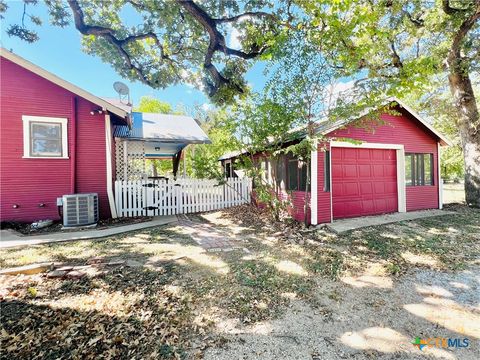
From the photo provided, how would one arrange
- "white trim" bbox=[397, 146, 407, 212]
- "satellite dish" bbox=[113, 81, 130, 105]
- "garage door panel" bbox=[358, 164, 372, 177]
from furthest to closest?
"satellite dish" bbox=[113, 81, 130, 105], "white trim" bbox=[397, 146, 407, 212], "garage door panel" bbox=[358, 164, 372, 177]

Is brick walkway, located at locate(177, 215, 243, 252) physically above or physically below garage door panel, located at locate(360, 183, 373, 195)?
below

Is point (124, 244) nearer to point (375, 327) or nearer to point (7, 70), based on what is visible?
point (375, 327)

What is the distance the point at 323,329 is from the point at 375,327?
23.9 inches

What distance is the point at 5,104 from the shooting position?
6984 millimetres

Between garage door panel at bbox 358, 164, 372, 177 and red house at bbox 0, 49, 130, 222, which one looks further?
garage door panel at bbox 358, 164, 372, 177

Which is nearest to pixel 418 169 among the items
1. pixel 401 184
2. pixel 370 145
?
pixel 401 184

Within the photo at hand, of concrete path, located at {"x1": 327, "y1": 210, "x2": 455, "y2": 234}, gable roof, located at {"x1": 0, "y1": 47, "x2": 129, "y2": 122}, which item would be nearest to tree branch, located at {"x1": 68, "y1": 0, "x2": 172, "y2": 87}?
gable roof, located at {"x1": 0, "y1": 47, "x2": 129, "y2": 122}

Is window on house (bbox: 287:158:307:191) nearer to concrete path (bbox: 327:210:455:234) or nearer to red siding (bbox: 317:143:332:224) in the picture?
red siding (bbox: 317:143:332:224)

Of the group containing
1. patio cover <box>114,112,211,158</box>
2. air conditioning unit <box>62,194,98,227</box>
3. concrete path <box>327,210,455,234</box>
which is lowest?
concrete path <box>327,210,455,234</box>

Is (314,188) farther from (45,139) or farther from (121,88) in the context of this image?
(121,88)

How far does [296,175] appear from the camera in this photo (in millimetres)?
7828

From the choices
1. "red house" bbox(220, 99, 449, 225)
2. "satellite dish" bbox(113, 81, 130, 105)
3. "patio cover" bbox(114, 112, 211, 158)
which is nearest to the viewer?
"red house" bbox(220, 99, 449, 225)

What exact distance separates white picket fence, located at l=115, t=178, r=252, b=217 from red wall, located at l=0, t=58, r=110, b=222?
70cm

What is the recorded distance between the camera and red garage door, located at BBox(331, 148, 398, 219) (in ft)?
25.2
